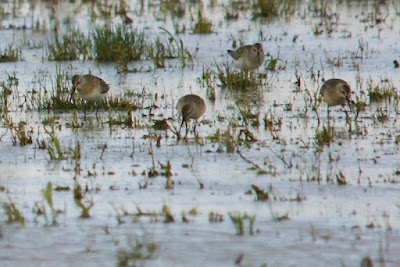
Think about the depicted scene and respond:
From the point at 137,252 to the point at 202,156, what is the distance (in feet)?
11.0

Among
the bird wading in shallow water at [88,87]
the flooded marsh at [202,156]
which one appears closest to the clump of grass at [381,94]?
the flooded marsh at [202,156]

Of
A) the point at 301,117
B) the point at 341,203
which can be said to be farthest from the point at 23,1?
the point at 341,203

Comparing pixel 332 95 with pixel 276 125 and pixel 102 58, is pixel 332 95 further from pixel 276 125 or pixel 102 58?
pixel 102 58

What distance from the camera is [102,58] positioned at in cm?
1639

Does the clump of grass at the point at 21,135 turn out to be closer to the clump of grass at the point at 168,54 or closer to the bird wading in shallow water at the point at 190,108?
the bird wading in shallow water at the point at 190,108

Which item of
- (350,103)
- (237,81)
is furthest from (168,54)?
(350,103)

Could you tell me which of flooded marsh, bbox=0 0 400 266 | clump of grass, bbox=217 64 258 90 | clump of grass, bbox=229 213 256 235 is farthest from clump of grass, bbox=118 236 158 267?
clump of grass, bbox=217 64 258 90

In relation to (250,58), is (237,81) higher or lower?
lower

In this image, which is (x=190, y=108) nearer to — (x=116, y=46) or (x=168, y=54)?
(x=116, y=46)

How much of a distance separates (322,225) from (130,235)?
1.45 metres

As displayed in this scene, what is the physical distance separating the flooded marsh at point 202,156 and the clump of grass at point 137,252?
1 cm

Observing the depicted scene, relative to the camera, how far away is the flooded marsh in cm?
677

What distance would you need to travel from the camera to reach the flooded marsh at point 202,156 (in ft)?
22.2

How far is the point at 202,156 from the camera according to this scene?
31.8 feet
